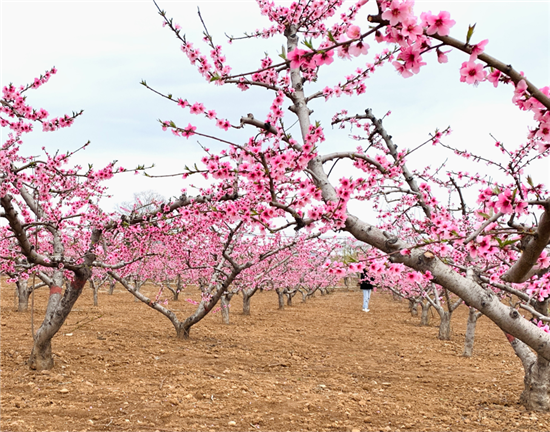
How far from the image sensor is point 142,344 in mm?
7891

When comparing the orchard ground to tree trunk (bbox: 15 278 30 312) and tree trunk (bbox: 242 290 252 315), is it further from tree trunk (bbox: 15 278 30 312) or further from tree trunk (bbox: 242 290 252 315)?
tree trunk (bbox: 242 290 252 315)

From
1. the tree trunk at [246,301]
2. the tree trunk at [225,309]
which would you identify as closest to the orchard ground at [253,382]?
the tree trunk at [225,309]

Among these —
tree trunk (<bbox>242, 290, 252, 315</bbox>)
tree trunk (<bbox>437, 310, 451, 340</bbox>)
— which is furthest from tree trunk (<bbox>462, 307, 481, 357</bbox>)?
tree trunk (<bbox>242, 290, 252, 315</bbox>)

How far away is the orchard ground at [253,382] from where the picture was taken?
418 cm

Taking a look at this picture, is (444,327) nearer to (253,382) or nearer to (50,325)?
(253,382)

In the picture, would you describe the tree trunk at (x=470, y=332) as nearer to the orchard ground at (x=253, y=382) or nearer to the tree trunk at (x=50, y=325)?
the orchard ground at (x=253, y=382)

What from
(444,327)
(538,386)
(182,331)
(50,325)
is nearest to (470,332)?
(444,327)

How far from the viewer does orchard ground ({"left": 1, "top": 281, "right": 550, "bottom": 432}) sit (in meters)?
4.18

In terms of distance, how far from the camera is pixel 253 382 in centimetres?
550

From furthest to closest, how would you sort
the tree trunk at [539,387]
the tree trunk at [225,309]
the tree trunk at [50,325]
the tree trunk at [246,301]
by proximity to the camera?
the tree trunk at [246,301] → the tree trunk at [225,309] → the tree trunk at [50,325] → the tree trunk at [539,387]

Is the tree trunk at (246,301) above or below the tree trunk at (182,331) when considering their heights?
above

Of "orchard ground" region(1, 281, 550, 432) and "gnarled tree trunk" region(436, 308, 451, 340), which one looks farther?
"gnarled tree trunk" region(436, 308, 451, 340)

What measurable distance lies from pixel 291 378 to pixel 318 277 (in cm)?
1568

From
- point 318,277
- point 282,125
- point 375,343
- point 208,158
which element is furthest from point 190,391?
point 318,277
